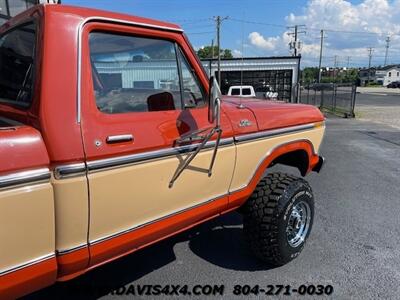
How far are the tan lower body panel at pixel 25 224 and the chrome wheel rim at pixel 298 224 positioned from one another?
2.14 m

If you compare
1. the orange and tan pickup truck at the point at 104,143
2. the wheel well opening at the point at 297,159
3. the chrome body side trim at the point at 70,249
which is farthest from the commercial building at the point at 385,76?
the chrome body side trim at the point at 70,249

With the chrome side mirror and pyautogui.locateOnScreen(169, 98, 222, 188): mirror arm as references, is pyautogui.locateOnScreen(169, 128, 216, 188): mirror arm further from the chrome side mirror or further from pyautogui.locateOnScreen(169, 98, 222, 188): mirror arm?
the chrome side mirror

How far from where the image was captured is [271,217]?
3121 millimetres

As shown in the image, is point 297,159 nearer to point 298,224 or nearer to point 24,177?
point 298,224

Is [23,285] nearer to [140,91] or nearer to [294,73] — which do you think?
[140,91]

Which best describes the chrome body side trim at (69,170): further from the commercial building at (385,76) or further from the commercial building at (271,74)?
the commercial building at (385,76)

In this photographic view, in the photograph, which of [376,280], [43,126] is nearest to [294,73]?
[376,280]

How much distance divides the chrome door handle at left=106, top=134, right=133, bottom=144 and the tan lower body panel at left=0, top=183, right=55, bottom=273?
39cm

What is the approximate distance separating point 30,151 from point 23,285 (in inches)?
25.6

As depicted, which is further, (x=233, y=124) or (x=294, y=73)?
(x=294, y=73)

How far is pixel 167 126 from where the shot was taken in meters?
2.32

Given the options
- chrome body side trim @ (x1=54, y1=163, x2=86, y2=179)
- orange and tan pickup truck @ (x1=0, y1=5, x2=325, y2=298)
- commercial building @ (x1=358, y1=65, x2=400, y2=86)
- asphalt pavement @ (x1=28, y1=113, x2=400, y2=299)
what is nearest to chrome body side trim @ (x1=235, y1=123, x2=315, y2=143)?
orange and tan pickup truck @ (x1=0, y1=5, x2=325, y2=298)

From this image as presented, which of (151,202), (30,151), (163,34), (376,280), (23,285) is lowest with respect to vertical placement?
(376,280)

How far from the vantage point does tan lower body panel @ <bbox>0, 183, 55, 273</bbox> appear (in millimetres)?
1647
